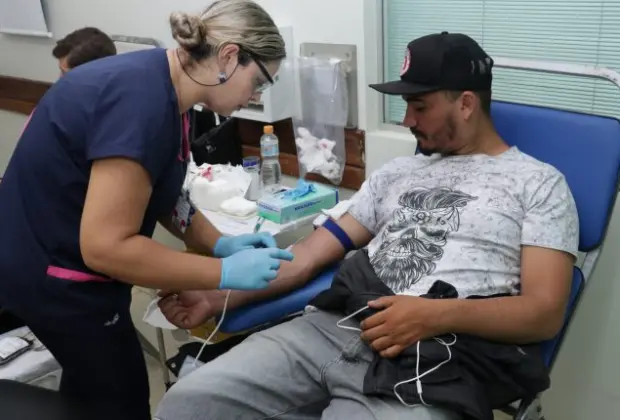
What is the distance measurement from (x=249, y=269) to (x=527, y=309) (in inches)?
24.5

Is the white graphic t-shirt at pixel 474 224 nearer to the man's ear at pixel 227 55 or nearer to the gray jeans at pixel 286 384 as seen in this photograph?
the gray jeans at pixel 286 384

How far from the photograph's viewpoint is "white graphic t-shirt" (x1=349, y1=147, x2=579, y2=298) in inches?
59.6

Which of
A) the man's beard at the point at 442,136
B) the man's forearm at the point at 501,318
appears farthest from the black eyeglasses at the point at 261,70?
the man's forearm at the point at 501,318

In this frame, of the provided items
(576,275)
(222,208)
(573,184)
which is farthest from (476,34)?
(222,208)

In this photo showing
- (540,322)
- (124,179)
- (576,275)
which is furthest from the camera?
(576,275)

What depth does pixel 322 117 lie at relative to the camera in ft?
7.82

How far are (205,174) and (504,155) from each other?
1.10m

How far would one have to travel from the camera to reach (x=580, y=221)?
1604 mm

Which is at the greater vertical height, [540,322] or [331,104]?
[331,104]

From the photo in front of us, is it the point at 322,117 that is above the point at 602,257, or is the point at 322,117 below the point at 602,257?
above

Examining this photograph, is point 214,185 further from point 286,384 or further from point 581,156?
point 581,156

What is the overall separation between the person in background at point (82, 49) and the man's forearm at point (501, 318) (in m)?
1.65

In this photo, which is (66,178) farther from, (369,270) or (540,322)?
(540,322)

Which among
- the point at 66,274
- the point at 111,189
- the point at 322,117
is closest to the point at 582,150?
the point at 322,117
